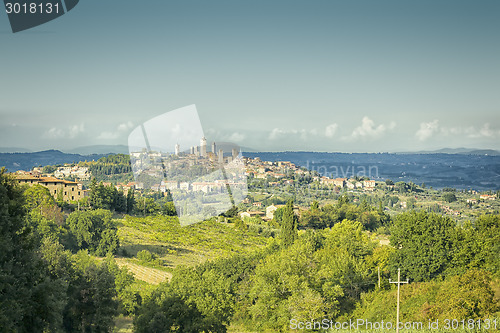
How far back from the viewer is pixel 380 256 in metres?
17.4

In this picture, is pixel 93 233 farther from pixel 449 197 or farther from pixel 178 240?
pixel 449 197

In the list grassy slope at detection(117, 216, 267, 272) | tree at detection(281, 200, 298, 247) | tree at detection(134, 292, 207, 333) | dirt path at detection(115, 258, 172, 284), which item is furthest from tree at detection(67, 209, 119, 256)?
tree at detection(134, 292, 207, 333)

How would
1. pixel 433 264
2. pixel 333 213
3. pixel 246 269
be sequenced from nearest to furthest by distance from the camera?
pixel 433 264 < pixel 246 269 < pixel 333 213

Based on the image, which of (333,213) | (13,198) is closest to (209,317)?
(13,198)

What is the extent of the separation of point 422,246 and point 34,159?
8369 centimetres

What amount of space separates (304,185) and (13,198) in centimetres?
6563

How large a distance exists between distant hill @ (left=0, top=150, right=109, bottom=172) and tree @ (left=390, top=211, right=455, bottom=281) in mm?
57607

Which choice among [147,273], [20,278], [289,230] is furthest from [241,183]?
[20,278]

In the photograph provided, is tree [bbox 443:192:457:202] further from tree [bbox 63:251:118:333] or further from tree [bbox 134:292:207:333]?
tree [bbox 63:251:118:333]

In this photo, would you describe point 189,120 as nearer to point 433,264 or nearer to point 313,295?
point 313,295

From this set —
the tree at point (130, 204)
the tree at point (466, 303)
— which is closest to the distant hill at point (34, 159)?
the tree at point (130, 204)

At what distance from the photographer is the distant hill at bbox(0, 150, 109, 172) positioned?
68375 mm

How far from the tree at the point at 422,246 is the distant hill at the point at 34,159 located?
189ft

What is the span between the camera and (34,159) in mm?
84125
